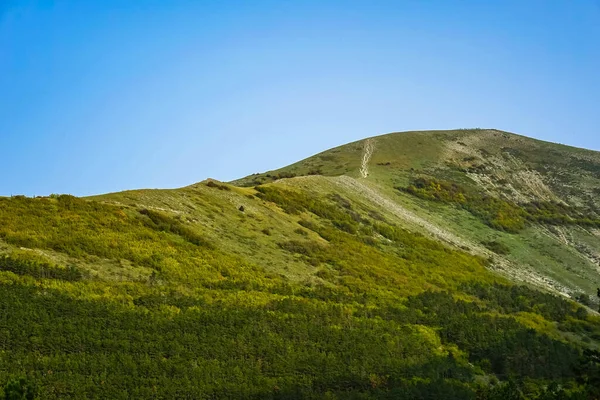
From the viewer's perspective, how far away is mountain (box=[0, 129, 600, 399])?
2472cm

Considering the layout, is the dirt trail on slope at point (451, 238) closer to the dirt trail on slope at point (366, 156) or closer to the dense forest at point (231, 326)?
the dirt trail on slope at point (366, 156)

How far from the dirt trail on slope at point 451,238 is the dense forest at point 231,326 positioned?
42.4 ft

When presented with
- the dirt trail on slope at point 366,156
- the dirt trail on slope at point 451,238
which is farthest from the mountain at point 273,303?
the dirt trail on slope at point 366,156

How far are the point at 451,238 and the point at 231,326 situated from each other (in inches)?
1884

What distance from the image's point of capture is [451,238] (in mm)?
70875

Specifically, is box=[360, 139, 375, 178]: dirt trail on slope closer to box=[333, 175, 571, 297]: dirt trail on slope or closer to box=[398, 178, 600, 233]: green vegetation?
box=[398, 178, 600, 233]: green vegetation

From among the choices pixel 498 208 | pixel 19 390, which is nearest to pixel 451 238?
pixel 498 208

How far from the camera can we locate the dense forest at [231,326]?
78.7 ft

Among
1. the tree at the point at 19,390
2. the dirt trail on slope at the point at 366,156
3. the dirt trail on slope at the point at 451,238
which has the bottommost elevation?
the tree at the point at 19,390

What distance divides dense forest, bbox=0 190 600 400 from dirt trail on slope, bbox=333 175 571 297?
1294cm

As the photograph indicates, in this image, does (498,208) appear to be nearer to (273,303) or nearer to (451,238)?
(451,238)

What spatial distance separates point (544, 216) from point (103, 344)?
8327 centimetres

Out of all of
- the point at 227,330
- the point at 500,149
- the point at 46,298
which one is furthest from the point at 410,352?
the point at 500,149

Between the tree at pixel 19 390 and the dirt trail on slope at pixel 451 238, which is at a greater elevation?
the dirt trail on slope at pixel 451 238
